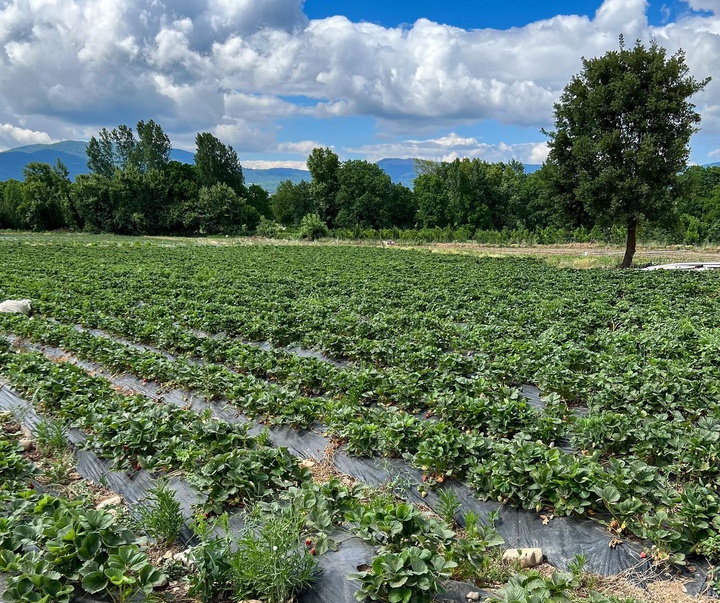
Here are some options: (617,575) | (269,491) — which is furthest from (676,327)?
(269,491)

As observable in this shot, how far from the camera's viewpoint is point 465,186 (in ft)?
222

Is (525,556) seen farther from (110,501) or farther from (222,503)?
(110,501)

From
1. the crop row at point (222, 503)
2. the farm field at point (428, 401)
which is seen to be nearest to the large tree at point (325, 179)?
the farm field at point (428, 401)

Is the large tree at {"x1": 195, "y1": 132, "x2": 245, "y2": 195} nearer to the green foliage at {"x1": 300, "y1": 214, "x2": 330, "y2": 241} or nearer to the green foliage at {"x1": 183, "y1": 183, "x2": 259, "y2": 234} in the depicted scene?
the green foliage at {"x1": 183, "y1": 183, "x2": 259, "y2": 234}

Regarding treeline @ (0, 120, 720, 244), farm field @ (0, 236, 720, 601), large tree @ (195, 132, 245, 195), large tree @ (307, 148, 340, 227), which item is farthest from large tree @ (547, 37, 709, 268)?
large tree @ (195, 132, 245, 195)

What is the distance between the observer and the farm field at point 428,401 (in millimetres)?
4023

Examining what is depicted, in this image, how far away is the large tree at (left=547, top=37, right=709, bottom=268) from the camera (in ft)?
66.7

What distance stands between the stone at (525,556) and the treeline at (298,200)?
48554mm

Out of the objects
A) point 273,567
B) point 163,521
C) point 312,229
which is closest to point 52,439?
point 163,521

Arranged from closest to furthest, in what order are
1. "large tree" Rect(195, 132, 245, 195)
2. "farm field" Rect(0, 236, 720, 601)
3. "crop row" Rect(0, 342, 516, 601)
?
"crop row" Rect(0, 342, 516, 601)
"farm field" Rect(0, 236, 720, 601)
"large tree" Rect(195, 132, 245, 195)

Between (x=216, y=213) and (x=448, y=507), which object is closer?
(x=448, y=507)

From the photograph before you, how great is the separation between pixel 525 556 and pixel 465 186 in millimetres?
67952

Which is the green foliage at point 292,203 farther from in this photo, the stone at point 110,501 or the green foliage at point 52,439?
the stone at point 110,501

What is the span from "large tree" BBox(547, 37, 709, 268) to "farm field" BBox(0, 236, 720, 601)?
7525 mm
